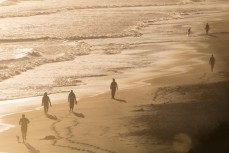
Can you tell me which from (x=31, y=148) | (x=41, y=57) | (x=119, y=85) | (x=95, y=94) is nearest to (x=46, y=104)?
(x=95, y=94)

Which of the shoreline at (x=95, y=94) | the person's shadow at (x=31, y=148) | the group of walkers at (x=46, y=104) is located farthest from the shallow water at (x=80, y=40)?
the person's shadow at (x=31, y=148)

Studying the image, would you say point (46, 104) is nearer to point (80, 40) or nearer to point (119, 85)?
point (119, 85)

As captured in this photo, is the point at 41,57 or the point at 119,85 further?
the point at 41,57

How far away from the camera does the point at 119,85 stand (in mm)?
39656

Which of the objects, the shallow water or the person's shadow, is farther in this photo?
the shallow water

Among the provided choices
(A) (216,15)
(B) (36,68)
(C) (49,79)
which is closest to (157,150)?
(C) (49,79)

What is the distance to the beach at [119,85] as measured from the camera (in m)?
25.5

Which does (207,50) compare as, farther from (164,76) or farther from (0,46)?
(0,46)

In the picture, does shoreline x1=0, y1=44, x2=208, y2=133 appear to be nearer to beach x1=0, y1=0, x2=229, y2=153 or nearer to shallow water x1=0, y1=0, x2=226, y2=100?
beach x1=0, y1=0, x2=229, y2=153

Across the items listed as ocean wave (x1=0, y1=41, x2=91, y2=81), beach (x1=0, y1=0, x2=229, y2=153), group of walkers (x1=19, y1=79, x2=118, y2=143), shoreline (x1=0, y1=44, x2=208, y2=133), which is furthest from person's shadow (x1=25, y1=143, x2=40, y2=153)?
ocean wave (x1=0, y1=41, x2=91, y2=81)

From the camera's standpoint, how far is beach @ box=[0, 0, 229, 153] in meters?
25.5

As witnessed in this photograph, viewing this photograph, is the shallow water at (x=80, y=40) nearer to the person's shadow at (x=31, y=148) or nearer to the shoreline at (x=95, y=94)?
the shoreline at (x=95, y=94)

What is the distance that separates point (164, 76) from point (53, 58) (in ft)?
57.3

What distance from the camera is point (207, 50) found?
56.5m
